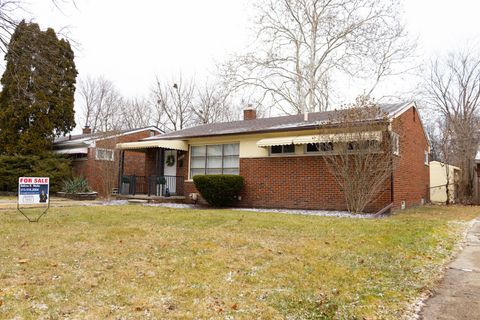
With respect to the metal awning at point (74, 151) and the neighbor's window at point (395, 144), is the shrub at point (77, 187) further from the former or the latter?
the neighbor's window at point (395, 144)

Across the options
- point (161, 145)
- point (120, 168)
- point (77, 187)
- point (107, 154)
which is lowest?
point (77, 187)

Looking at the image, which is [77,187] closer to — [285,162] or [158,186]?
[158,186]

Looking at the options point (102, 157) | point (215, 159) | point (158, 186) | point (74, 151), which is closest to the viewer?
point (215, 159)

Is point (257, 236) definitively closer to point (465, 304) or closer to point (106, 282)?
point (106, 282)

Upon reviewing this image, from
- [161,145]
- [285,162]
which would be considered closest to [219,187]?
[285,162]

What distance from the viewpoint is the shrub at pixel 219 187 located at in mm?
14375

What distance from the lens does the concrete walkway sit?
11.4 feet

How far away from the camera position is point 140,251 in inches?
233

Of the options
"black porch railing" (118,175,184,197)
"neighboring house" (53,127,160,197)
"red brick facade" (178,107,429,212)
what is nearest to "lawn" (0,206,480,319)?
"red brick facade" (178,107,429,212)

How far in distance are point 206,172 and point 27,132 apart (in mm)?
12097

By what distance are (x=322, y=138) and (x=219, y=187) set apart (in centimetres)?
461

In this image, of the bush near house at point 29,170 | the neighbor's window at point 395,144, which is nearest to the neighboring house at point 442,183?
the neighbor's window at point 395,144

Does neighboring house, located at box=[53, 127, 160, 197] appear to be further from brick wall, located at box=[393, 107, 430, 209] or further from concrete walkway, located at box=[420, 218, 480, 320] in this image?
concrete walkway, located at box=[420, 218, 480, 320]

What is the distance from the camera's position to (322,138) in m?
12.0
